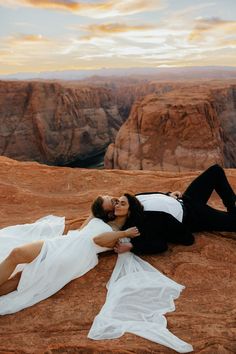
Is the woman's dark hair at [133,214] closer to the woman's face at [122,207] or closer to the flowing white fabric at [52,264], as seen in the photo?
the woman's face at [122,207]

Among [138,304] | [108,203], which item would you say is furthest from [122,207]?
[138,304]

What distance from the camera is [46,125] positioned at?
40.3 metres

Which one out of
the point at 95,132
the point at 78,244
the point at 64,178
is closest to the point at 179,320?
the point at 78,244

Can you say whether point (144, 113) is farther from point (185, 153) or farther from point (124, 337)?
point (124, 337)

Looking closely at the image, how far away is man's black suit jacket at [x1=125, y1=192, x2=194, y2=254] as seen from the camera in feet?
13.6

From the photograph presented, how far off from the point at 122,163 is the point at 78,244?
86.2 ft

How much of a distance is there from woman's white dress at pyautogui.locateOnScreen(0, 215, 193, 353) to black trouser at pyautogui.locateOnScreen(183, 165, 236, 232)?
0.97 metres

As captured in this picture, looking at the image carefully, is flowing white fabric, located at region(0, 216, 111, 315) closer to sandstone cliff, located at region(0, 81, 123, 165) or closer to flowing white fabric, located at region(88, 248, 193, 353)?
flowing white fabric, located at region(88, 248, 193, 353)

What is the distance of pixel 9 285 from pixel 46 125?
3791 cm

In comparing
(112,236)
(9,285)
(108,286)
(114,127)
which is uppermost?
(112,236)

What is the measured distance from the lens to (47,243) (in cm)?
378

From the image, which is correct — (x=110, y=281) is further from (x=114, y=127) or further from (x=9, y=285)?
(x=114, y=127)

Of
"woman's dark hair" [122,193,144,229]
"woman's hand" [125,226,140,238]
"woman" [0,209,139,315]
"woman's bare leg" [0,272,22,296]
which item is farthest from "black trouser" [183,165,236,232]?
"woman's bare leg" [0,272,22,296]

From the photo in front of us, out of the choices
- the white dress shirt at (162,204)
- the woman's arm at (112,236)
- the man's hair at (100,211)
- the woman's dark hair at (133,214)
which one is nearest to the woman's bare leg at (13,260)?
the woman's arm at (112,236)
